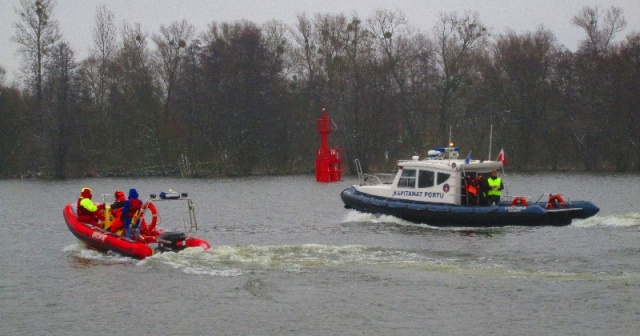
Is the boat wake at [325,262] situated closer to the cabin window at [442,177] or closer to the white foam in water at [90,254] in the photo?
the white foam in water at [90,254]

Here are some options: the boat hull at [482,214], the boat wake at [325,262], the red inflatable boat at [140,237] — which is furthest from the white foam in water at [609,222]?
the red inflatable boat at [140,237]

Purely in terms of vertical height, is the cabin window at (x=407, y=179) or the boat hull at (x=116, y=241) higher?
the cabin window at (x=407, y=179)

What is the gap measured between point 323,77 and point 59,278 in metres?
56.0

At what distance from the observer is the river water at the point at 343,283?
1645 cm

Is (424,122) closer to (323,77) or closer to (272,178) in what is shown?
(323,77)

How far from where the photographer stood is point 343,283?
63.6 ft

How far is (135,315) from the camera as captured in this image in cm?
1739

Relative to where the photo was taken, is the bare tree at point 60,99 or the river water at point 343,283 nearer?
the river water at point 343,283

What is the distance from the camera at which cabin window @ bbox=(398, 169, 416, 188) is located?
2966 cm

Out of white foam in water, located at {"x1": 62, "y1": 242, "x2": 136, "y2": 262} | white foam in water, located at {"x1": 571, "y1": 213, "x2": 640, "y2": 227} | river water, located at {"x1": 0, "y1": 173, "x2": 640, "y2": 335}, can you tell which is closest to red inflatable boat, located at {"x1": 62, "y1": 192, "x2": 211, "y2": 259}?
white foam in water, located at {"x1": 62, "y1": 242, "x2": 136, "y2": 262}

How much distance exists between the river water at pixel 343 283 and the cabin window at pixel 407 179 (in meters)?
1.23

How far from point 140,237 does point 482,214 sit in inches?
409

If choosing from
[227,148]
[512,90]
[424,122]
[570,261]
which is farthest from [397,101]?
[570,261]

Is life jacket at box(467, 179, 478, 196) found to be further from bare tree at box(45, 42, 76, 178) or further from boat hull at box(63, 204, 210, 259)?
bare tree at box(45, 42, 76, 178)
